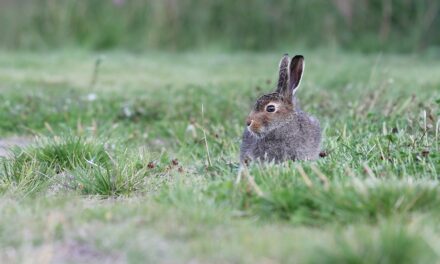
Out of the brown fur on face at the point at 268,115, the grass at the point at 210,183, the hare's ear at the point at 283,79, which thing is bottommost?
the grass at the point at 210,183

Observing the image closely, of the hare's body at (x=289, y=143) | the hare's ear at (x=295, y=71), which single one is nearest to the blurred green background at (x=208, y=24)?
the hare's ear at (x=295, y=71)

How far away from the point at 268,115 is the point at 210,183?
1416 millimetres

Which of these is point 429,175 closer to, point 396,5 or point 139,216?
point 139,216

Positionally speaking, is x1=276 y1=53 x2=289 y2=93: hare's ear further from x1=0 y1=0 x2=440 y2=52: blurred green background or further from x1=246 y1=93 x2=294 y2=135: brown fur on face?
x1=0 y1=0 x2=440 y2=52: blurred green background

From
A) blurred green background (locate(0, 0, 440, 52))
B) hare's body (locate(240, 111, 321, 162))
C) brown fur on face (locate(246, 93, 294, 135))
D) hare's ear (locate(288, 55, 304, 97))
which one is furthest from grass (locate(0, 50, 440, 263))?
blurred green background (locate(0, 0, 440, 52))

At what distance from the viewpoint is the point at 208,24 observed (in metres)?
15.3

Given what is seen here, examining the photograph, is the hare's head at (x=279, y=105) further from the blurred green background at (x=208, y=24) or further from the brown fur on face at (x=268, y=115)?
the blurred green background at (x=208, y=24)

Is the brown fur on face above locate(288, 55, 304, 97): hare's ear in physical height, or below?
below

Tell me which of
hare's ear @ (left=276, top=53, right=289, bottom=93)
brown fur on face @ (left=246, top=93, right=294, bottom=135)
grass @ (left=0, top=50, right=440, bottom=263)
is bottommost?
grass @ (left=0, top=50, right=440, bottom=263)

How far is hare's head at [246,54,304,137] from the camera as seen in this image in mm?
5980

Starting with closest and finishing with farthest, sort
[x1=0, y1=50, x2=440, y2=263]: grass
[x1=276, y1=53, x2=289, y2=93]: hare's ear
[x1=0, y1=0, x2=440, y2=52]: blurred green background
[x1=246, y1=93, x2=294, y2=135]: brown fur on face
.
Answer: [x1=0, y1=50, x2=440, y2=263]: grass → [x1=246, y1=93, x2=294, y2=135]: brown fur on face → [x1=276, y1=53, x2=289, y2=93]: hare's ear → [x1=0, y1=0, x2=440, y2=52]: blurred green background

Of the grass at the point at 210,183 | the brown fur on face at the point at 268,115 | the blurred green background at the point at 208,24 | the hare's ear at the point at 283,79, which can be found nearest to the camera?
the grass at the point at 210,183

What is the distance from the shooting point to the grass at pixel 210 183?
3.69 metres

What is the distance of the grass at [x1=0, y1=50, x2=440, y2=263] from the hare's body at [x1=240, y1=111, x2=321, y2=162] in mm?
163
